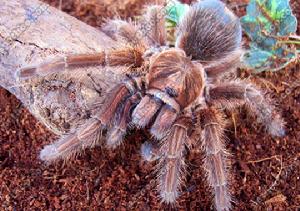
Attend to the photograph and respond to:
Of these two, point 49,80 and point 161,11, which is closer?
point 49,80

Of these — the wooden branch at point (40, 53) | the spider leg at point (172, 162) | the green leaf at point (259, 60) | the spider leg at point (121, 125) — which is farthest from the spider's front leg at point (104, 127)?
the green leaf at point (259, 60)

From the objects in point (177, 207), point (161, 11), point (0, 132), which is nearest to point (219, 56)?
point (161, 11)

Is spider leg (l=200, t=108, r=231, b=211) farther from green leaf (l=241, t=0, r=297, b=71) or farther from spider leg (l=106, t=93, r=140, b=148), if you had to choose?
green leaf (l=241, t=0, r=297, b=71)

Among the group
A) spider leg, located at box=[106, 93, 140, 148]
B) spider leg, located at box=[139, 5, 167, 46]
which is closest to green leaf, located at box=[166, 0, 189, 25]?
spider leg, located at box=[139, 5, 167, 46]

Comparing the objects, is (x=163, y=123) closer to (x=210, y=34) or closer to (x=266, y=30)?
(x=210, y=34)

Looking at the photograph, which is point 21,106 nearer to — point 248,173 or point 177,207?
point 177,207

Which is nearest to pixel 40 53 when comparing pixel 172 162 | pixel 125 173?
pixel 125 173
